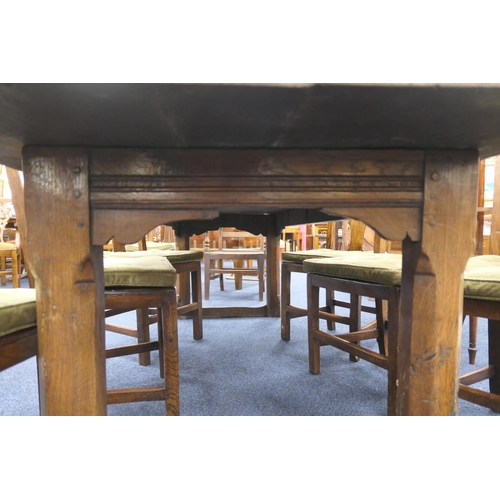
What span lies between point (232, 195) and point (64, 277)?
327mm

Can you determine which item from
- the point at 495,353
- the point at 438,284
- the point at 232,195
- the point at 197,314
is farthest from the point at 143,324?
the point at 495,353

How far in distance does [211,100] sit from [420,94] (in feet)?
0.90

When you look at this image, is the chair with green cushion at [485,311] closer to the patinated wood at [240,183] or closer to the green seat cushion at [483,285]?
the green seat cushion at [483,285]

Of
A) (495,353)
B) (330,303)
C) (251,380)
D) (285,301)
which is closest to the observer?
(495,353)

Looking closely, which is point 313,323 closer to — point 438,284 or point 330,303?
point 330,303

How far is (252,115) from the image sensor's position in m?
0.46

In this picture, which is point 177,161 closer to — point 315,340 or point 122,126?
point 122,126

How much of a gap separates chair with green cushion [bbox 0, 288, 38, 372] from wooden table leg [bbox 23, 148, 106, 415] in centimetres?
7

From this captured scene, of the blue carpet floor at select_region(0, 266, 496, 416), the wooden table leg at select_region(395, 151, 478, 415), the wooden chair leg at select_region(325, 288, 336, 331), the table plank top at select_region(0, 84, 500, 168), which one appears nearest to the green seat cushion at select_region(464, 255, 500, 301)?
the wooden table leg at select_region(395, 151, 478, 415)

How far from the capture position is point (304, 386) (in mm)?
1319

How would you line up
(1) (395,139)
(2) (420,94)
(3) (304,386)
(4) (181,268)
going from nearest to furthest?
Answer: (2) (420,94) → (1) (395,139) → (3) (304,386) → (4) (181,268)

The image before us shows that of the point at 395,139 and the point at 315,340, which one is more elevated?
the point at 395,139

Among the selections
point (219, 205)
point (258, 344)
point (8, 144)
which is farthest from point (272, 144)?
point (258, 344)

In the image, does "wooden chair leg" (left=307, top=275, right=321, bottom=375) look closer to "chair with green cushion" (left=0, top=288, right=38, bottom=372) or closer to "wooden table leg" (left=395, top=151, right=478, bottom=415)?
"wooden table leg" (left=395, top=151, right=478, bottom=415)
